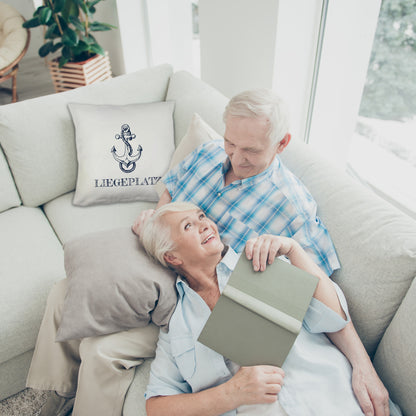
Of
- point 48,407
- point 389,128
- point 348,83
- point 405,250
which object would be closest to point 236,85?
point 348,83

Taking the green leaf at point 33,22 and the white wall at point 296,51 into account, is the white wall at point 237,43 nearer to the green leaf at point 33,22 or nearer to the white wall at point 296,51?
the white wall at point 296,51

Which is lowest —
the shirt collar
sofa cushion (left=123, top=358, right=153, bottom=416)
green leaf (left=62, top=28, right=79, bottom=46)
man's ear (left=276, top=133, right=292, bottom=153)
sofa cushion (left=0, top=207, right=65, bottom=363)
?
sofa cushion (left=123, top=358, right=153, bottom=416)

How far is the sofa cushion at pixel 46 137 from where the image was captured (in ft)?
Result: 5.32

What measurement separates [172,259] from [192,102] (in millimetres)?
997

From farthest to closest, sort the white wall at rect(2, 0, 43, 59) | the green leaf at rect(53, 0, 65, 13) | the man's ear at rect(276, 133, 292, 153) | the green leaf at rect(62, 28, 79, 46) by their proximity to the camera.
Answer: the white wall at rect(2, 0, 43, 59)
the green leaf at rect(62, 28, 79, 46)
the green leaf at rect(53, 0, 65, 13)
the man's ear at rect(276, 133, 292, 153)

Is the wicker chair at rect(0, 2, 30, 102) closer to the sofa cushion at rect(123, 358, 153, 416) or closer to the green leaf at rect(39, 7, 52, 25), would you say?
the green leaf at rect(39, 7, 52, 25)

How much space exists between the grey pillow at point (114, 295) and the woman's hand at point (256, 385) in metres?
0.29

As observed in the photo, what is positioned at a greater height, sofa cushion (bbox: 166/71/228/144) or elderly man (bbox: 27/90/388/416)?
sofa cushion (bbox: 166/71/228/144)

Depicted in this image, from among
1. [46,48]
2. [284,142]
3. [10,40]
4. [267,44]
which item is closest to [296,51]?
[267,44]

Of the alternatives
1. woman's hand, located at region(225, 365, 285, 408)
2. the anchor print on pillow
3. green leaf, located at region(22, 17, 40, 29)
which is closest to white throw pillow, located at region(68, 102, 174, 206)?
the anchor print on pillow

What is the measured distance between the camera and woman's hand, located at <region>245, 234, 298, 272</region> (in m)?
0.90

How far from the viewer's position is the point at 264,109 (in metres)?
1.03

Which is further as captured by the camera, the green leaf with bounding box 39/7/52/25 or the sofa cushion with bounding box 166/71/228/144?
the green leaf with bounding box 39/7/52/25

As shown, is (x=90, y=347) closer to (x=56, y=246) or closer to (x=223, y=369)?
(x=223, y=369)
